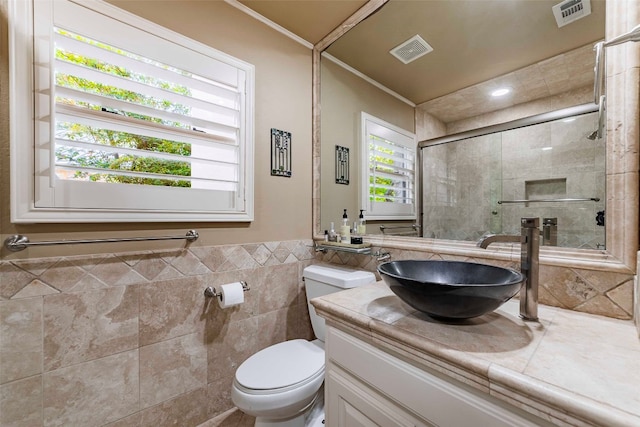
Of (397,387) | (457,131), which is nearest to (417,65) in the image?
(457,131)

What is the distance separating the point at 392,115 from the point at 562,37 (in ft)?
2.59

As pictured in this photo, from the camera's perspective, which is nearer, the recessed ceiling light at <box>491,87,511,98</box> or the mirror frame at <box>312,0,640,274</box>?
the mirror frame at <box>312,0,640,274</box>

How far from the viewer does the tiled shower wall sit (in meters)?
0.96

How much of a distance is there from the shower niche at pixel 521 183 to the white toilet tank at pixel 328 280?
45 cm

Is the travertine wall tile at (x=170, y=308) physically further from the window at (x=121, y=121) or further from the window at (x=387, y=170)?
the window at (x=387, y=170)

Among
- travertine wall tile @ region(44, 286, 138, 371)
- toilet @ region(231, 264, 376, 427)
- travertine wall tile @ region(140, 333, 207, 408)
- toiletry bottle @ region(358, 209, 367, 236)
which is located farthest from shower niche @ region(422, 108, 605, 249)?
travertine wall tile @ region(44, 286, 138, 371)

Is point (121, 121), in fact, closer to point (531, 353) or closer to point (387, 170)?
point (387, 170)

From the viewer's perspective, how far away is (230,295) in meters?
1.36

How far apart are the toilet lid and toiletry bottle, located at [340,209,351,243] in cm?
67

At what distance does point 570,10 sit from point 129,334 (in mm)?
2246

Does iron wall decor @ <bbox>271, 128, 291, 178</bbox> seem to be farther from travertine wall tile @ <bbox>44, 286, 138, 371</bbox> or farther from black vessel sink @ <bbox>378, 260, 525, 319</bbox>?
black vessel sink @ <bbox>378, 260, 525, 319</bbox>

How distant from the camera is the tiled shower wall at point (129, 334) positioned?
0.96m

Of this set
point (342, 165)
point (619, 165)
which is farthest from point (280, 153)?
point (619, 165)

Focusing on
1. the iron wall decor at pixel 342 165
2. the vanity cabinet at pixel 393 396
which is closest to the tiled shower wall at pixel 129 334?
the iron wall decor at pixel 342 165
